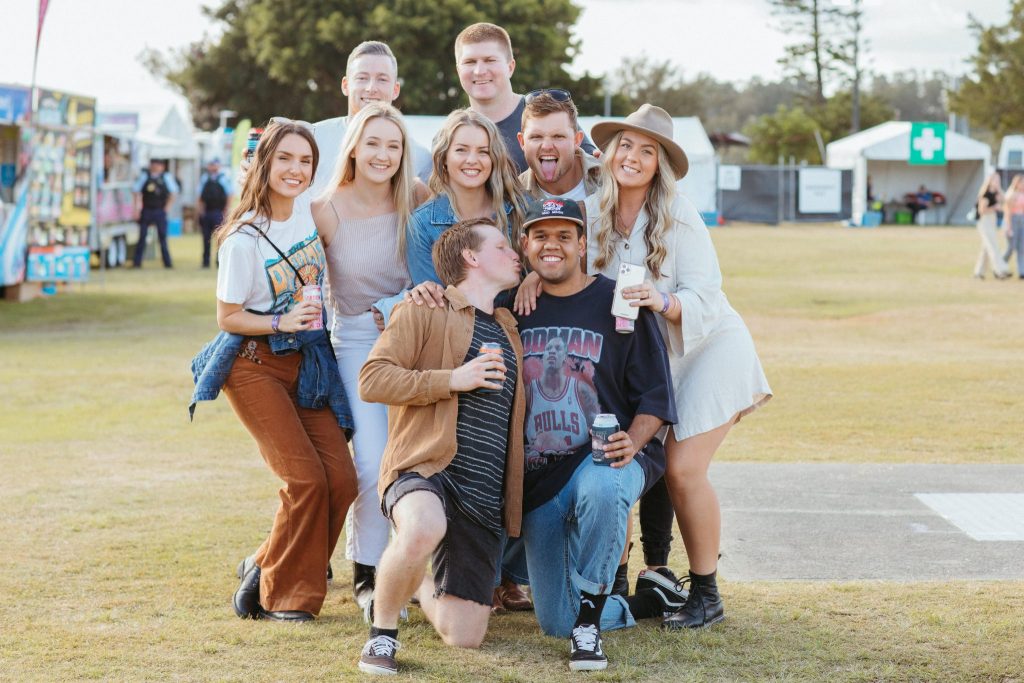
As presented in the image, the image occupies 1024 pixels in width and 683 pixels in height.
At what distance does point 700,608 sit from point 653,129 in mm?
1748

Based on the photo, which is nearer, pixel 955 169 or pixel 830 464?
pixel 830 464

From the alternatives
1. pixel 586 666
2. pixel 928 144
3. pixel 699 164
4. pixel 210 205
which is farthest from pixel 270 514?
pixel 928 144

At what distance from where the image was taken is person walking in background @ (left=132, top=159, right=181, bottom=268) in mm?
23875

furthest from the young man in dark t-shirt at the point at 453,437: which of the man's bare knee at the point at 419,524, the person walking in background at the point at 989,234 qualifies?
the person walking in background at the point at 989,234

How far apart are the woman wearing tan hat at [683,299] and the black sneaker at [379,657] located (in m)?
1.07

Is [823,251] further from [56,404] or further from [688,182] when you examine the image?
[56,404]

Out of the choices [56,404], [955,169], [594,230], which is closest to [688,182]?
[955,169]

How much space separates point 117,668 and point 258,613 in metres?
0.69

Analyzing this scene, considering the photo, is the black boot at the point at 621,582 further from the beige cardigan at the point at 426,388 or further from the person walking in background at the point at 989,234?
the person walking in background at the point at 989,234

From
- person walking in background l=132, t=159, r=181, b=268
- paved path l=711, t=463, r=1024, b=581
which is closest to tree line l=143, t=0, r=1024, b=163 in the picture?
person walking in background l=132, t=159, r=181, b=268

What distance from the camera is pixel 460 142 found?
15.2 feet

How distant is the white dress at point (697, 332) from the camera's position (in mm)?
4652

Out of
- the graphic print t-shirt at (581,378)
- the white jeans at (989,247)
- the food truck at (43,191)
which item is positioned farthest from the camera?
the white jeans at (989,247)

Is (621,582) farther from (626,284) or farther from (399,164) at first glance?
(399,164)
